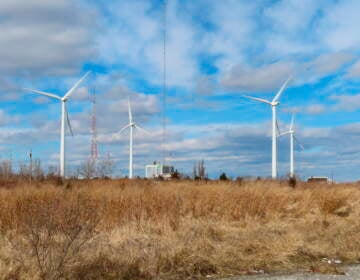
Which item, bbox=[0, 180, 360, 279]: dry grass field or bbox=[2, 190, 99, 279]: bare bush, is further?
bbox=[0, 180, 360, 279]: dry grass field

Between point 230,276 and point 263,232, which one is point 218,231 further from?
point 230,276

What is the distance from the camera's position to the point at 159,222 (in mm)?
16125

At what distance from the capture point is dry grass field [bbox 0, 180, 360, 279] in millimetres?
10344

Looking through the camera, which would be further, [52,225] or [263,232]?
[263,232]

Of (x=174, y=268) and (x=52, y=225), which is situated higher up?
(x=52, y=225)

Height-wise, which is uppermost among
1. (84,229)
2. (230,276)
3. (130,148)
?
(130,148)

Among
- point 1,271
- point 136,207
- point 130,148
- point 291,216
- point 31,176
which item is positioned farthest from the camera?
point 130,148

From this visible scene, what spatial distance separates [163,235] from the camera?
566 inches

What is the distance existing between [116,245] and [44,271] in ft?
9.89

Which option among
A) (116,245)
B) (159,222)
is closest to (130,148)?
(159,222)

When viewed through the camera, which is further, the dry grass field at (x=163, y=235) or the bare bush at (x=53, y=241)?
the dry grass field at (x=163, y=235)

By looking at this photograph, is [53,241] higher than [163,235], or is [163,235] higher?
[53,241]

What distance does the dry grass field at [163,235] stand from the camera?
33.9 feet

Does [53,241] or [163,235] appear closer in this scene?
[53,241]
